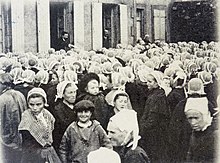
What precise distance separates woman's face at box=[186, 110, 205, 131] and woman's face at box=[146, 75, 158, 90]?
0.46ft

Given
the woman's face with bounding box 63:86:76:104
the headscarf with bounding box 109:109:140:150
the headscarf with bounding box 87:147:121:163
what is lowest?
the headscarf with bounding box 87:147:121:163

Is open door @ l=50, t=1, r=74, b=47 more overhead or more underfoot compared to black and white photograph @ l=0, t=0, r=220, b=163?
more overhead

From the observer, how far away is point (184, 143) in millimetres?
1489

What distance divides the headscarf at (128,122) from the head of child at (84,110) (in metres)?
0.07

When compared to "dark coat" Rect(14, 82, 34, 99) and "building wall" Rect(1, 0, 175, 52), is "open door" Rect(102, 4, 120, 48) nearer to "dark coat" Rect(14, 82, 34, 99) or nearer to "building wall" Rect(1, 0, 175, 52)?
"building wall" Rect(1, 0, 175, 52)

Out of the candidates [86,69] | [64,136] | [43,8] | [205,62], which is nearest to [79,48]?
[86,69]

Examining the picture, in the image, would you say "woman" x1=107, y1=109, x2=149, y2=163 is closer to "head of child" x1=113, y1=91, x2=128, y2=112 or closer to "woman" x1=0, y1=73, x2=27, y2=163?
"head of child" x1=113, y1=91, x2=128, y2=112

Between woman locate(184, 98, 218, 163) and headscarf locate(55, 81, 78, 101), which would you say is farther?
headscarf locate(55, 81, 78, 101)

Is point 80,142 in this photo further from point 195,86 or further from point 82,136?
point 195,86

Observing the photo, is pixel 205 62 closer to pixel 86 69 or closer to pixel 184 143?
pixel 184 143

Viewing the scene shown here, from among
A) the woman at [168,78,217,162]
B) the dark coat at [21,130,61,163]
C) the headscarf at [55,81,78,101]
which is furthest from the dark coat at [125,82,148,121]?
the dark coat at [21,130,61,163]

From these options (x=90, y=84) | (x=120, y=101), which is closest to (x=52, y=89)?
(x=90, y=84)

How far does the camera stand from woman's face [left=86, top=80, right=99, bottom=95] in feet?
5.11

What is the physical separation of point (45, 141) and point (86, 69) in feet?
0.90
